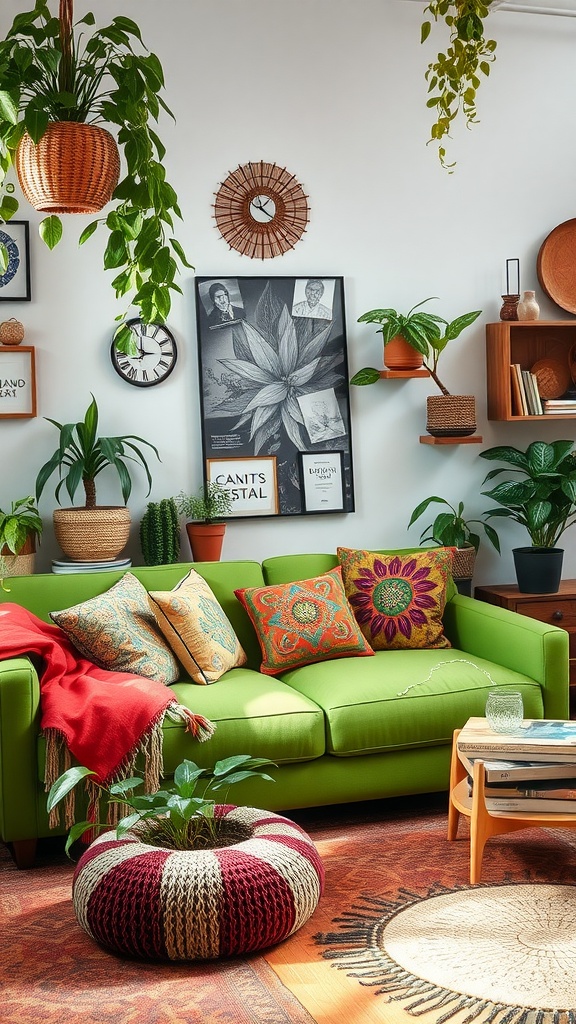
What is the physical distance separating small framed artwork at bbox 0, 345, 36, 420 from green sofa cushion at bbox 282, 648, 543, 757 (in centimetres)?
152

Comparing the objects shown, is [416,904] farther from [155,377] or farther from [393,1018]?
[155,377]

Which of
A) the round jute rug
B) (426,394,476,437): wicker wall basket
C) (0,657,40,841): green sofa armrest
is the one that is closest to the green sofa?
(0,657,40,841): green sofa armrest

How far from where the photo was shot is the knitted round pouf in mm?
2439

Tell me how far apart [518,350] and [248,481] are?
137 cm

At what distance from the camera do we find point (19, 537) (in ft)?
12.7

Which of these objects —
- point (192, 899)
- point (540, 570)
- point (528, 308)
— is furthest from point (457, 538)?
point (192, 899)

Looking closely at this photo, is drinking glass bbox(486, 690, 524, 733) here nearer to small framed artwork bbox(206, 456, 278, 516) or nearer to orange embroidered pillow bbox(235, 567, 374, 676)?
orange embroidered pillow bbox(235, 567, 374, 676)

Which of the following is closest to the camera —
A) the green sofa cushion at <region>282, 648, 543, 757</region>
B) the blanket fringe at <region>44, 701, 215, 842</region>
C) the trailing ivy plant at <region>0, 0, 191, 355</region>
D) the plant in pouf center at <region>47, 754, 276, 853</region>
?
the trailing ivy plant at <region>0, 0, 191, 355</region>

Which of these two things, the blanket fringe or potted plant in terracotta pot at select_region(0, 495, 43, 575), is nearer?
the blanket fringe

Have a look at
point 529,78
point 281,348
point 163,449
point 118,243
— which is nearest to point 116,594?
point 163,449

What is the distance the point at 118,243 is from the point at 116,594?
1.71 meters

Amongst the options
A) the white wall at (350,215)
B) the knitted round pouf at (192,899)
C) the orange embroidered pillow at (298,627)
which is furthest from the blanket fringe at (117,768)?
the white wall at (350,215)

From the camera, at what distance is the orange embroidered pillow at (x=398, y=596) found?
13.0ft

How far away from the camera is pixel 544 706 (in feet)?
11.8
